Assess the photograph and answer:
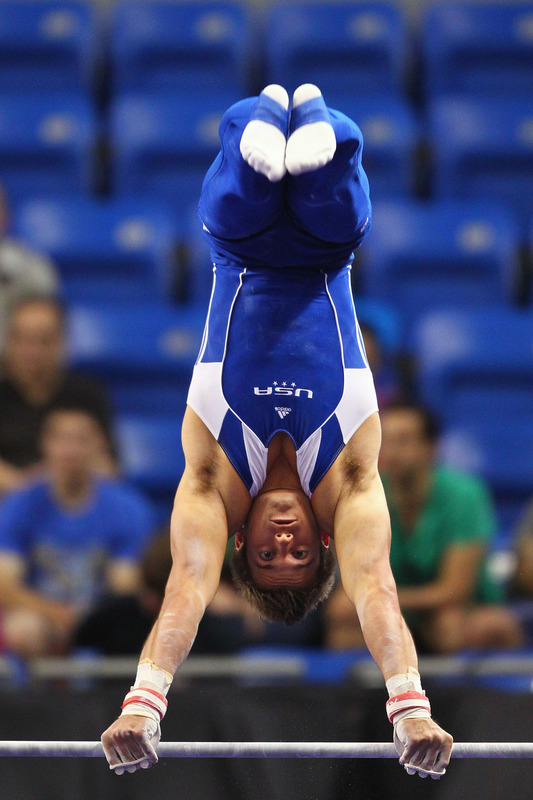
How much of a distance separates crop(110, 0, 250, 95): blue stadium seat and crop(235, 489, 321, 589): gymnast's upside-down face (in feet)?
12.4

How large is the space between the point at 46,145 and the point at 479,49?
2.43 metres

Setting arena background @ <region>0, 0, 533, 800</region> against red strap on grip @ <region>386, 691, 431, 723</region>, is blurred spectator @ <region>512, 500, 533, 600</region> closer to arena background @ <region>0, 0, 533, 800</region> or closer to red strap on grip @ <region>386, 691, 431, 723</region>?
arena background @ <region>0, 0, 533, 800</region>

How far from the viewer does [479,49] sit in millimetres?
6520

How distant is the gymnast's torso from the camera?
3.30m

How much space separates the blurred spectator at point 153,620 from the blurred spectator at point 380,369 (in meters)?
0.87

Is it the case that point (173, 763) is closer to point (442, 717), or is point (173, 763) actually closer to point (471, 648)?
point (442, 717)

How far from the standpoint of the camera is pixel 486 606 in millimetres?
4500

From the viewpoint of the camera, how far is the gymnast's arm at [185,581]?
2830mm

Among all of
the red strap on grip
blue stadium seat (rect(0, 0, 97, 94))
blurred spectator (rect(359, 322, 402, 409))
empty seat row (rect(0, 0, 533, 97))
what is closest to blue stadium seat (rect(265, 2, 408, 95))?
empty seat row (rect(0, 0, 533, 97))

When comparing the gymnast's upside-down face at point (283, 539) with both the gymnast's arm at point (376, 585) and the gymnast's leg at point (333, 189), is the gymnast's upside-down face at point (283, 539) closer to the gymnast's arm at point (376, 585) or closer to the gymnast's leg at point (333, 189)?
the gymnast's arm at point (376, 585)

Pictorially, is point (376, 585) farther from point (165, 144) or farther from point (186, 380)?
point (165, 144)

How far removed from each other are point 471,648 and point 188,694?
3.66 ft

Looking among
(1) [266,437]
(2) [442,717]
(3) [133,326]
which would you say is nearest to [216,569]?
(1) [266,437]

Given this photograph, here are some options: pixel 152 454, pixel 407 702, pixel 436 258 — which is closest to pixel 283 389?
pixel 407 702
